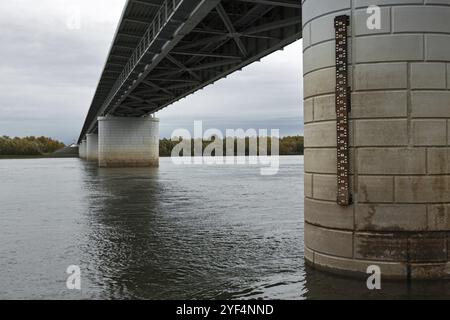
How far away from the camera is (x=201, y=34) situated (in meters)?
25.0

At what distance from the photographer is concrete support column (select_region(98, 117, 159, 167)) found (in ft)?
201

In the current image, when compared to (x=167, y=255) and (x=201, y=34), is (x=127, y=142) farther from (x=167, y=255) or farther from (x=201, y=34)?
(x=167, y=255)

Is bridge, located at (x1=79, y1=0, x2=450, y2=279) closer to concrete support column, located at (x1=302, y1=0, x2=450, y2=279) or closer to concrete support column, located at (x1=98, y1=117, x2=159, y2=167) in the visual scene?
concrete support column, located at (x1=302, y1=0, x2=450, y2=279)

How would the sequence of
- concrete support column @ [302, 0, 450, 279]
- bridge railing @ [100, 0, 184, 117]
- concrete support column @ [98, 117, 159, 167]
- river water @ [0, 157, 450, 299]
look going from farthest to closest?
1. concrete support column @ [98, 117, 159, 167]
2. bridge railing @ [100, 0, 184, 117]
3. concrete support column @ [302, 0, 450, 279]
4. river water @ [0, 157, 450, 299]

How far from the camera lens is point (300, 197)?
21406 millimetres

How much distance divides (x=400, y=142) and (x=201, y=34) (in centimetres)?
1919

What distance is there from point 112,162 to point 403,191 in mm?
57761

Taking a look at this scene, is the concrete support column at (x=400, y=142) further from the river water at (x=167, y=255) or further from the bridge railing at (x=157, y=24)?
the bridge railing at (x=157, y=24)

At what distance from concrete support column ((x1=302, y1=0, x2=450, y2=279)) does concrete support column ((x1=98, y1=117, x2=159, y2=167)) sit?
55.9 meters

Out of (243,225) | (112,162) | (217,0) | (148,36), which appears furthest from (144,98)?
(243,225)

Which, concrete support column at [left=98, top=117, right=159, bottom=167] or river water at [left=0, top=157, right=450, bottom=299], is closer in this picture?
river water at [left=0, top=157, right=450, bottom=299]

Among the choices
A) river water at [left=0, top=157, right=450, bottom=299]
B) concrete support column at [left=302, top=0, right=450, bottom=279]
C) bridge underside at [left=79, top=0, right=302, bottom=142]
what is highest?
bridge underside at [left=79, top=0, right=302, bottom=142]

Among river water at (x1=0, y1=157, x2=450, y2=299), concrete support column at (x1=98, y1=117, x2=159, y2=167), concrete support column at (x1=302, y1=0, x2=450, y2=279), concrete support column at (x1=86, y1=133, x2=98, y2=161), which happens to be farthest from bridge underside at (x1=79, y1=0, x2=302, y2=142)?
concrete support column at (x1=86, y1=133, x2=98, y2=161)

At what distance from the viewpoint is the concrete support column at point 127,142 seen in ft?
201
